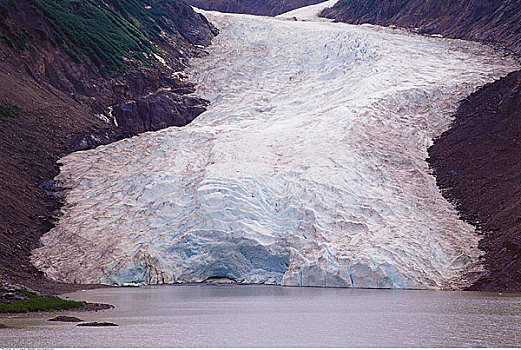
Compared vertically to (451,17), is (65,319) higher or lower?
lower

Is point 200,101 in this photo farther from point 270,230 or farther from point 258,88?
point 270,230

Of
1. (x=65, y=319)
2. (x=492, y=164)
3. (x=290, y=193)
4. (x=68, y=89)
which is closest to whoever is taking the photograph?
(x=65, y=319)

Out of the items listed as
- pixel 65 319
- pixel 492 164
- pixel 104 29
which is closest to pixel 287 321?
pixel 65 319

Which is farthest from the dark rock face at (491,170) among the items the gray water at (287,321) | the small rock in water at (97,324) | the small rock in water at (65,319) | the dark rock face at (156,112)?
the dark rock face at (156,112)

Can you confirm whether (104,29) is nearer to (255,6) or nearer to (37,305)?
(37,305)

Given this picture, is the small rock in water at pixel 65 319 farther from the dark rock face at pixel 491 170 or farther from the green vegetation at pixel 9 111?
the green vegetation at pixel 9 111

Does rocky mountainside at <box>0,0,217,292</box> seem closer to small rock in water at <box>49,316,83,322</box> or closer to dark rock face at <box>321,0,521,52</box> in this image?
small rock in water at <box>49,316,83,322</box>
